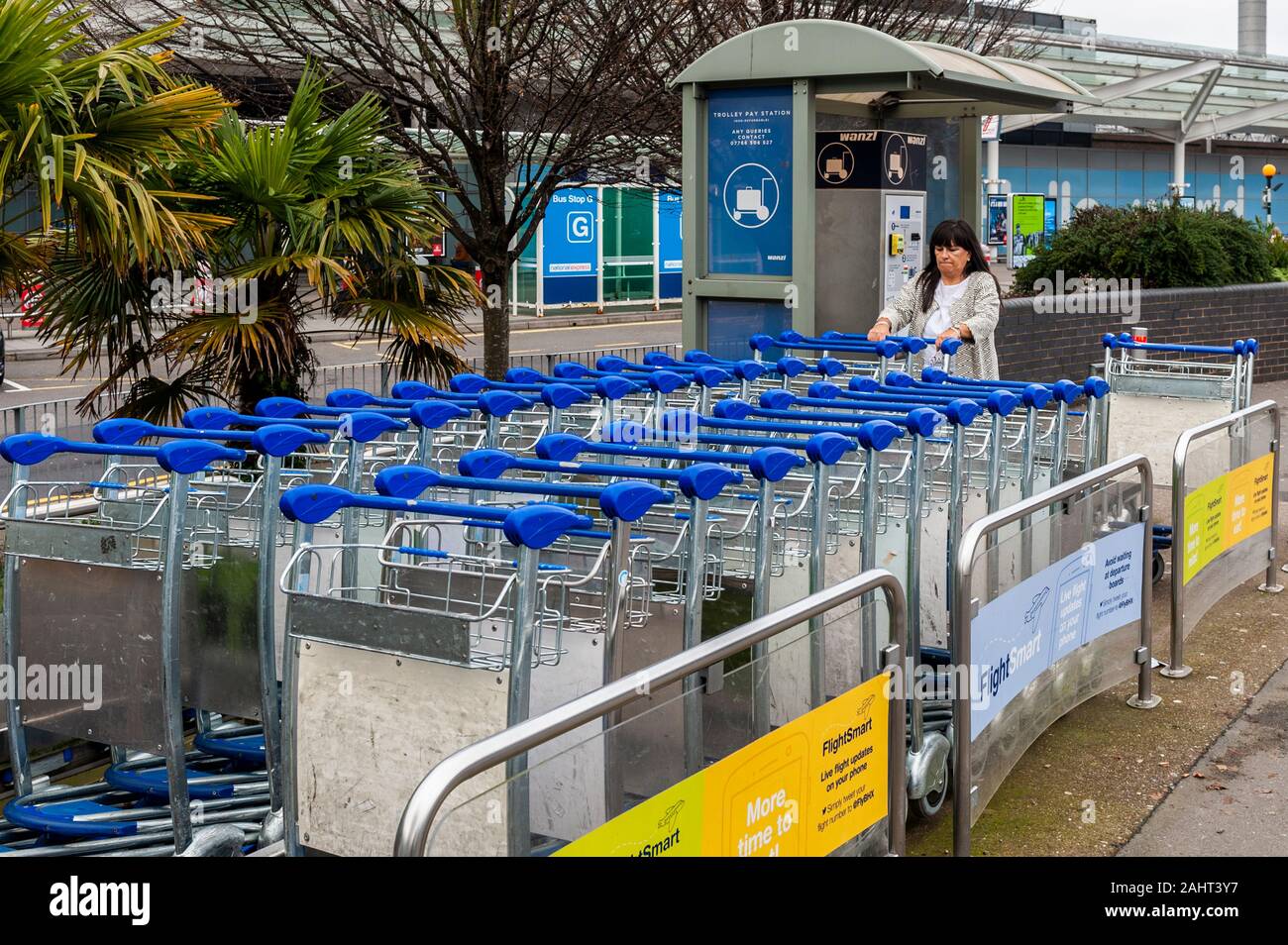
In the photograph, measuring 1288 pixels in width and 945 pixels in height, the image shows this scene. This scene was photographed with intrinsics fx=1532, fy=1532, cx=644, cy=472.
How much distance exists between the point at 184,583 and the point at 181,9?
8.59 metres

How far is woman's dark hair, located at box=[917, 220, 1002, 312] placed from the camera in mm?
8430

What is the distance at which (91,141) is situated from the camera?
7.22 m

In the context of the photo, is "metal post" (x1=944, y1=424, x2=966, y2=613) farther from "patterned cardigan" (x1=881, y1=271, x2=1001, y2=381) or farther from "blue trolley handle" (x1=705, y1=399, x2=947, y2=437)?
"patterned cardigan" (x1=881, y1=271, x2=1001, y2=381)

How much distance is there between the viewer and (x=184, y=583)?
484cm

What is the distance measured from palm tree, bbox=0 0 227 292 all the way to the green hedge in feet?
39.1

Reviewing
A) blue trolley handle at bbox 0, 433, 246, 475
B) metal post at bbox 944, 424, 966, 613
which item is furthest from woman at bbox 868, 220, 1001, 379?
blue trolley handle at bbox 0, 433, 246, 475

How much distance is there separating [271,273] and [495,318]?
4.11 meters

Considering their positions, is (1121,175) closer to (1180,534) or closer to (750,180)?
(750,180)

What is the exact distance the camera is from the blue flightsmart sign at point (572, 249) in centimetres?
3023

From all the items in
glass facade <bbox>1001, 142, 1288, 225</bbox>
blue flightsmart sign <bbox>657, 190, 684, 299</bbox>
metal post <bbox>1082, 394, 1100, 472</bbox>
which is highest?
glass facade <bbox>1001, 142, 1288, 225</bbox>

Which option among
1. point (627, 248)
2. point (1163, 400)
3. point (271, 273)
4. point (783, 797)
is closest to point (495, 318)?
point (271, 273)

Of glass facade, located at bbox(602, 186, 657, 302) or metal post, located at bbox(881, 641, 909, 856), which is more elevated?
glass facade, located at bbox(602, 186, 657, 302)
